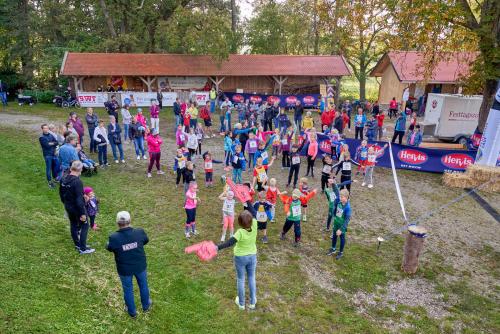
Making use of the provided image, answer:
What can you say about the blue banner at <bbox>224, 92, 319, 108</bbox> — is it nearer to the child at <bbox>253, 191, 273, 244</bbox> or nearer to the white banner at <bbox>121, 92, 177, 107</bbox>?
the white banner at <bbox>121, 92, 177, 107</bbox>

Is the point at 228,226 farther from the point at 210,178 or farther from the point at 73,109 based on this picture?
the point at 73,109

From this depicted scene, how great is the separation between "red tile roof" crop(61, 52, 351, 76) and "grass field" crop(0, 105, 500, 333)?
59.6 feet

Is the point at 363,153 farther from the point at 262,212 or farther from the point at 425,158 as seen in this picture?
the point at 262,212

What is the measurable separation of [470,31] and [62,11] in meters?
31.6

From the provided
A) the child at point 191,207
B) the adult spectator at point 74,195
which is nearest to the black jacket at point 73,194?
the adult spectator at point 74,195

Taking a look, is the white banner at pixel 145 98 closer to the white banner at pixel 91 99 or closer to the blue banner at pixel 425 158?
the white banner at pixel 91 99

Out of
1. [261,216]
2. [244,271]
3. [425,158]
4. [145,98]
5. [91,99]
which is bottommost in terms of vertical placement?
[244,271]

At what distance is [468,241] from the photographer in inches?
406

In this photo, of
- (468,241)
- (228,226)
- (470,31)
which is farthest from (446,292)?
(470,31)

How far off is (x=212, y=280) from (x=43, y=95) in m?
26.9

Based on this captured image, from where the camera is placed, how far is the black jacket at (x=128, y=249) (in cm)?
568

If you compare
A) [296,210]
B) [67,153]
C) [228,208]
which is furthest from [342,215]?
[67,153]

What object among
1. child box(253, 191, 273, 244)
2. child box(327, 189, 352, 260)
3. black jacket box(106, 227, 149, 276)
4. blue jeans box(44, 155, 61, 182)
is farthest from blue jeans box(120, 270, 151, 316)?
blue jeans box(44, 155, 61, 182)

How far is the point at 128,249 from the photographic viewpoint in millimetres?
5758
